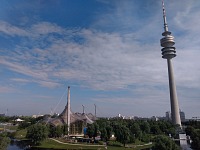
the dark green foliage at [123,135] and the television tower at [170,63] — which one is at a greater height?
the television tower at [170,63]

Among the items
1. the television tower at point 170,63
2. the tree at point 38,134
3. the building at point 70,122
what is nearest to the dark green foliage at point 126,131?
the tree at point 38,134

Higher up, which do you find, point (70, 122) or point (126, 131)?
point (70, 122)

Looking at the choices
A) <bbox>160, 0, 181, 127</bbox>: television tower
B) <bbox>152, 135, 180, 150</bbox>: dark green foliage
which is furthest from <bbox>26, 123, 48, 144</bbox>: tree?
<bbox>160, 0, 181, 127</bbox>: television tower

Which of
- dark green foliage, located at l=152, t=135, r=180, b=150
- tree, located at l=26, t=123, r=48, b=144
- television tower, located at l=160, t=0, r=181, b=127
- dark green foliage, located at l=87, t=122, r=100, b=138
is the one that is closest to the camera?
dark green foliage, located at l=152, t=135, r=180, b=150

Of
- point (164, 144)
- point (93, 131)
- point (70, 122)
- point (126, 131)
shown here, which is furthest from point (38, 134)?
point (70, 122)

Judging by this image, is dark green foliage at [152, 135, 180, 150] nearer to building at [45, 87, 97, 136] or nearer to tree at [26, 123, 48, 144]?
tree at [26, 123, 48, 144]

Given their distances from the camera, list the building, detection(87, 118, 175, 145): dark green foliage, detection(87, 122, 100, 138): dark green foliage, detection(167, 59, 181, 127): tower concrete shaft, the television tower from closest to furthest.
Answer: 1. detection(87, 118, 175, 145): dark green foliage
2. detection(87, 122, 100, 138): dark green foliage
3. the building
4. detection(167, 59, 181, 127): tower concrete shaft
5. the television tower

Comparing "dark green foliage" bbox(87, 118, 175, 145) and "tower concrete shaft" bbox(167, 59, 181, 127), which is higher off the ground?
"tower concrete shaft" bbox(167, 59, 181, 127)

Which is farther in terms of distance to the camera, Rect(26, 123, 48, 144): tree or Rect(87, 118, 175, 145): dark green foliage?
Rect(26, 123, 48, 144): tree

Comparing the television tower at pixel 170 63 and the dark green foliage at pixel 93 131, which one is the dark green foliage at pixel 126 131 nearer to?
the dark green foliage at pixel 93 131

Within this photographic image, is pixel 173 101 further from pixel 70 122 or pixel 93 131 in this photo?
pixel 93 131

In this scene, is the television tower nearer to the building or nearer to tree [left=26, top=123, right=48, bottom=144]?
the building

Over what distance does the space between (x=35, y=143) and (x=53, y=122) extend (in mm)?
50077

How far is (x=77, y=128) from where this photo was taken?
449 ft
